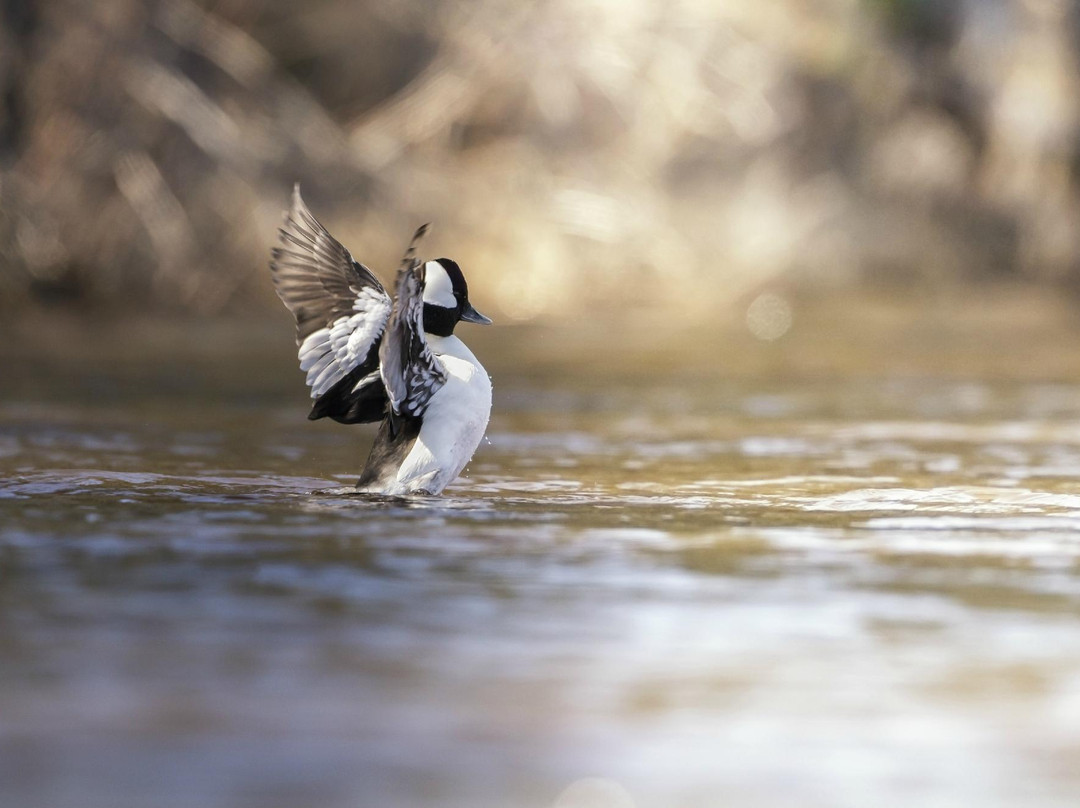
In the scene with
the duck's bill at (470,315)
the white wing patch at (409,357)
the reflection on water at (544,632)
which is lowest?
the reflection on water at (544,632)

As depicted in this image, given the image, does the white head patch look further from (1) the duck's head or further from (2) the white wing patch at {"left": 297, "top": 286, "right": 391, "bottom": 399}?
(2) the white wing patch at {"left": 297, "top": 286, "right": 391, "bottom": 399}

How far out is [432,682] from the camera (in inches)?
140

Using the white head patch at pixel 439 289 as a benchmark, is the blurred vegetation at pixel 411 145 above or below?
above

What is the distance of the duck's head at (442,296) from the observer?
6.43 meters

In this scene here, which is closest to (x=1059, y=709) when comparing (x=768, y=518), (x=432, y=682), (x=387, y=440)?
(x=432, y=682)

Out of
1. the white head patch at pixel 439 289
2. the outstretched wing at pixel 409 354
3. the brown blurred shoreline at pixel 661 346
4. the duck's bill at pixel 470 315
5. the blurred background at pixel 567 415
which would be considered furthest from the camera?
the brown blurred shoreline at pixel 661 346

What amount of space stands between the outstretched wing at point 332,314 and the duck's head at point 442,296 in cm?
30

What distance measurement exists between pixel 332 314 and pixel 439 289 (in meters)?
0.42

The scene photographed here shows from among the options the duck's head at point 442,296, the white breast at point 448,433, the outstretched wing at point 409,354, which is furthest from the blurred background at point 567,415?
the duck's head at point 442,296

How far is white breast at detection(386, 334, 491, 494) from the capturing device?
611 cm

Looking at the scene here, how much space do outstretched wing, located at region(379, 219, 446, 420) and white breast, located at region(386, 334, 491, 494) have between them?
0.20ft

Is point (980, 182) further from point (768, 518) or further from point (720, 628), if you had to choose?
point (720, 628)

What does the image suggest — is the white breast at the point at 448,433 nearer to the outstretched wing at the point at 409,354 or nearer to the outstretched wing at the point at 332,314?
the outstretched wing at the point at 409,354

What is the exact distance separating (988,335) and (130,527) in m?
11.8
